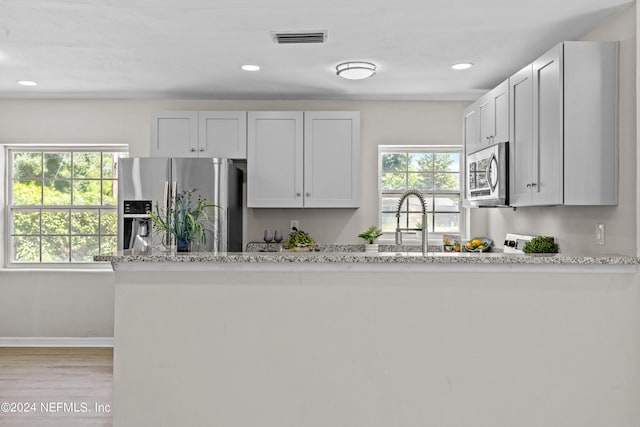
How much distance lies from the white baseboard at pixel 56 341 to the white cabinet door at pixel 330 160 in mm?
2330

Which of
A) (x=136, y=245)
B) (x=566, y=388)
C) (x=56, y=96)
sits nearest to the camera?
(x=566, y=388)

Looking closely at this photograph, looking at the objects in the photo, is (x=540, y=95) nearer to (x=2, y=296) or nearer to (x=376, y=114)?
(x=376, y=114)

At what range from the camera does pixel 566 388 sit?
2172 millimetres

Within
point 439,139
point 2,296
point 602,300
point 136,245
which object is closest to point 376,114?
point 439,139

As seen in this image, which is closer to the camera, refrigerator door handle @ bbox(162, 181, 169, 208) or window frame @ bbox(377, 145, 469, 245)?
refrigerator door handle @ bbox(162, 181, 169, 208)

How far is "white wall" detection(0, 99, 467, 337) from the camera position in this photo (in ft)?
14.4

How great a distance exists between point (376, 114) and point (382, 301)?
2628mm

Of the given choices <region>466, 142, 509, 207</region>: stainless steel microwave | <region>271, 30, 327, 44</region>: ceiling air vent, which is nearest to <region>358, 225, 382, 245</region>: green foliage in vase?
<region>466, 142, 509, 207</region>: stainless steel microwave

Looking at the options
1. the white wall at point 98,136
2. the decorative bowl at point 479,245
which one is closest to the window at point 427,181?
the white wall at point 98,136

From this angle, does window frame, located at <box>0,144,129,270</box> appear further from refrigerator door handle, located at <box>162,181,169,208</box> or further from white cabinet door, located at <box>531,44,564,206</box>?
white cabinet door, located at <box>531,44,564,206</box>

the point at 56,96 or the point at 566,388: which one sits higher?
the point at 56,96

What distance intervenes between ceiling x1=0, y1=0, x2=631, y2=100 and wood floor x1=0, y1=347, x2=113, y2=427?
7.65 ft

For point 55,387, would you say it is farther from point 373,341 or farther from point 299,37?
point 299,37

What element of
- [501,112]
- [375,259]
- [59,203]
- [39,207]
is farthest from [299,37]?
Answer: [39,207]
